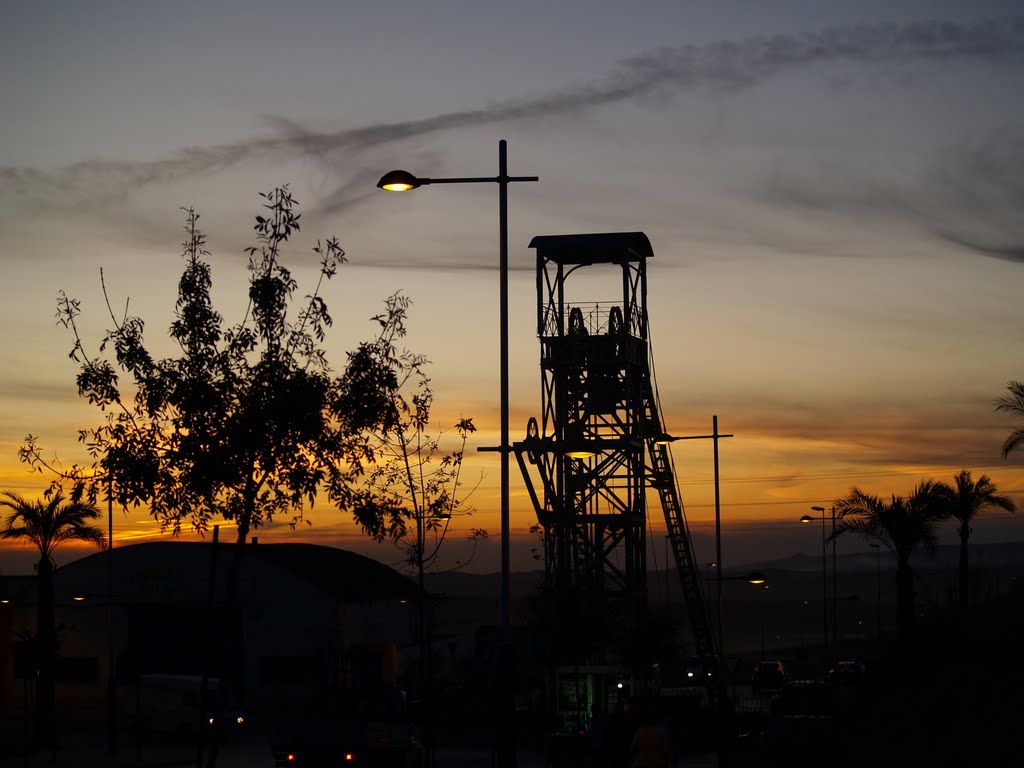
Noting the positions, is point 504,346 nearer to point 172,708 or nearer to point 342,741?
point 342,741

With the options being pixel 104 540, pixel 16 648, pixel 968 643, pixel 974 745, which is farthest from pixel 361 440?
pixel 16 648

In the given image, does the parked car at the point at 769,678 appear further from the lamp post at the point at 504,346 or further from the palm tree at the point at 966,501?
the lamp post at the point at 504,346

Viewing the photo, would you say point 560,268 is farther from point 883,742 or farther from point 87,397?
point 87,397

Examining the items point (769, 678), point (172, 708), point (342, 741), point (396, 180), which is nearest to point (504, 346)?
point (396, 180)

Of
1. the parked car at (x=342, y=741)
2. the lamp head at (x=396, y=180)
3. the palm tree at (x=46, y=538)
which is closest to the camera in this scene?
the lamp head at (x=396, y=180)

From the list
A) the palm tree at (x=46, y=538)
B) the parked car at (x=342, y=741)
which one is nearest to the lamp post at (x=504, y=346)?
the parked car at (x=342, y=741)

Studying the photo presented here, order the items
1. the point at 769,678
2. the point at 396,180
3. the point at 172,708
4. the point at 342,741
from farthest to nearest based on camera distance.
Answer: the point at 769,678, the point at 172,708, the point at 342,741, the point at 396,180

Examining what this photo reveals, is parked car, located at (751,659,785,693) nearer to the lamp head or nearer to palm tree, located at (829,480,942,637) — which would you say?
palm tree, located at (829,480,942,637)

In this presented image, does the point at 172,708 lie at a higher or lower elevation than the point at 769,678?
higher

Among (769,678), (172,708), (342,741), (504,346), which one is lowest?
(769,678)

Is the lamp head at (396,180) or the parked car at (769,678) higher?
the lamp head at (396,180)

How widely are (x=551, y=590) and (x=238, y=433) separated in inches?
1400

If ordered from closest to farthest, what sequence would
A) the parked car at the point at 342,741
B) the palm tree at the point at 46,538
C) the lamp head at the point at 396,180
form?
the lamp head at the point at 396,180 → the parked car at the point at 342,741 → the palm tree at the point at 46,538

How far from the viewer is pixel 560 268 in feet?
188
